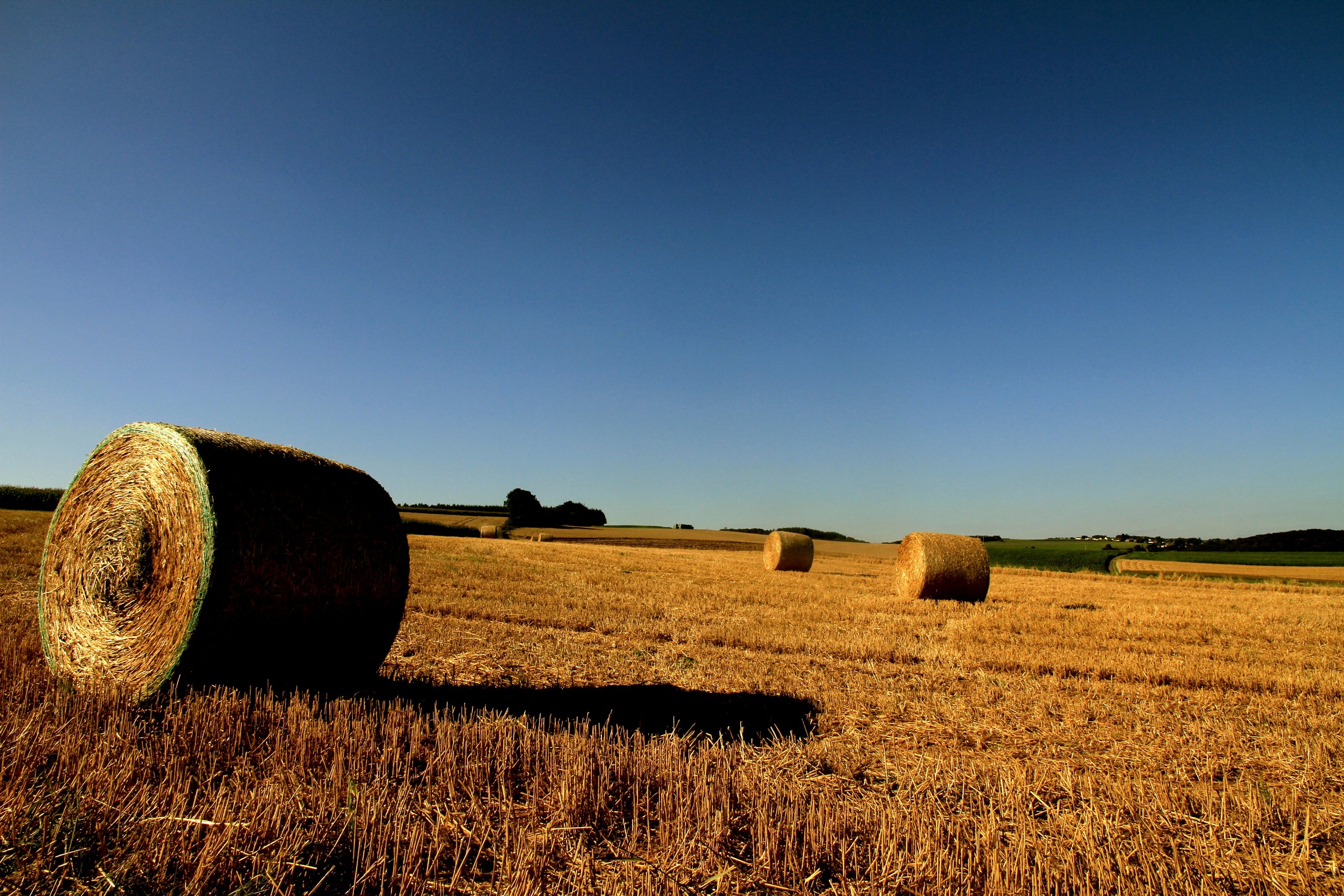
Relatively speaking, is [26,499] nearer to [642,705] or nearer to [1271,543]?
[642,705]

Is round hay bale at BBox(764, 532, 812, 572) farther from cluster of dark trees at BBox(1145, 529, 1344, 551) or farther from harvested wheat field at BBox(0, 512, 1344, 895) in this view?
cluster of dark trees at BBox(1145, 529, 1344, 551)

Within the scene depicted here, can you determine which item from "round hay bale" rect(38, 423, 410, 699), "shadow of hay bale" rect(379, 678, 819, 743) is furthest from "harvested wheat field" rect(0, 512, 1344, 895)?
"round hay bale" rect(38, 423, 410, 699)

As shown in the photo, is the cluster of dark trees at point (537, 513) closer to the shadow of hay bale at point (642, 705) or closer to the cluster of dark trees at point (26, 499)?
the cluster of dark trees at point (26, 499)

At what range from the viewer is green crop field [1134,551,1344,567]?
33.5 metres

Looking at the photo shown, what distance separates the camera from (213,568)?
177 inches

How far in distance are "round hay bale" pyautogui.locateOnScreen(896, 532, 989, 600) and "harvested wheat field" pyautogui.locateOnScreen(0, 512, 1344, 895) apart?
6.22 metres

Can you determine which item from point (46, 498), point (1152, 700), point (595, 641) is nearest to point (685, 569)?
point (595, 641)

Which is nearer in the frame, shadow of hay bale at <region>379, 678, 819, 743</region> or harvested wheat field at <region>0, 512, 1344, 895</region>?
harvested wheat field at <region>0, 512, 1344, 895</region>

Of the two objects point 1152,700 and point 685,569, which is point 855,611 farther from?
point 685,569

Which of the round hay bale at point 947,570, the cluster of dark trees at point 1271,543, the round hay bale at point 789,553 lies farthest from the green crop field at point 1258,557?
the round hay bale at point 947,570

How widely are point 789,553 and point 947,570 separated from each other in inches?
359

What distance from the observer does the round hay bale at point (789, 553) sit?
74.3ft

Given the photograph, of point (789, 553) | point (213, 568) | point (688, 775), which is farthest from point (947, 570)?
point (213, 568)

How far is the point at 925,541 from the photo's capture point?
47.1ft
